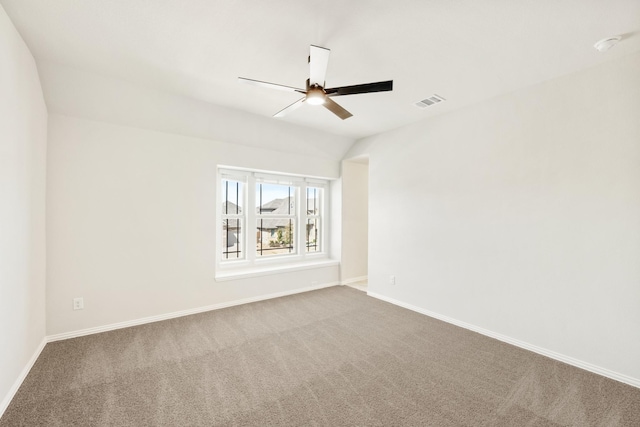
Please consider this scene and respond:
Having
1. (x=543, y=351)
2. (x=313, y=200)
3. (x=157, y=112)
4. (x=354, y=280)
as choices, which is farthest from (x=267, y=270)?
(x=543, y=351)

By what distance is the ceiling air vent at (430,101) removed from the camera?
329 cm

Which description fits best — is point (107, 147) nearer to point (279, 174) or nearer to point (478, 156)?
point (279, 174)

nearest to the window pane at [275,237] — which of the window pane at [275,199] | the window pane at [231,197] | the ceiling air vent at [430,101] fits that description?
the window pane at [275,199]

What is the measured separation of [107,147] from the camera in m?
3.26

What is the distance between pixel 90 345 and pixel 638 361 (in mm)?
5123

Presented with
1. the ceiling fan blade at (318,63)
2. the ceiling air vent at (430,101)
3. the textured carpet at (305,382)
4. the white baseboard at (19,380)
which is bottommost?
the textured carpet at (305,382)

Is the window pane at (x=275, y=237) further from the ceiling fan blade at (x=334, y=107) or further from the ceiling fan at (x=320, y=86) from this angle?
the ceiling fan at (x=320, y=86)

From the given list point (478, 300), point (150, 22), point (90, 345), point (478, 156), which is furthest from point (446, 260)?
point (90, 345)

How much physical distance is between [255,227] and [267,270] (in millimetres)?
791

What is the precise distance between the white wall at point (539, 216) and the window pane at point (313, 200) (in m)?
1.95

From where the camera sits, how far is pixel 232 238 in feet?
15.3

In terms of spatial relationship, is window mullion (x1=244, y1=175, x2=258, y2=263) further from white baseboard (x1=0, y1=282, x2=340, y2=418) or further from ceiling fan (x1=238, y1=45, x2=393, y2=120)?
ceiling fan (x1=238, y1=45, x2=393, y2=120)

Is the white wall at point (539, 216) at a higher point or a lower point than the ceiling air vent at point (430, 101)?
lower

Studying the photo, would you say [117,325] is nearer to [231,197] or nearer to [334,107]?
[231,197]
